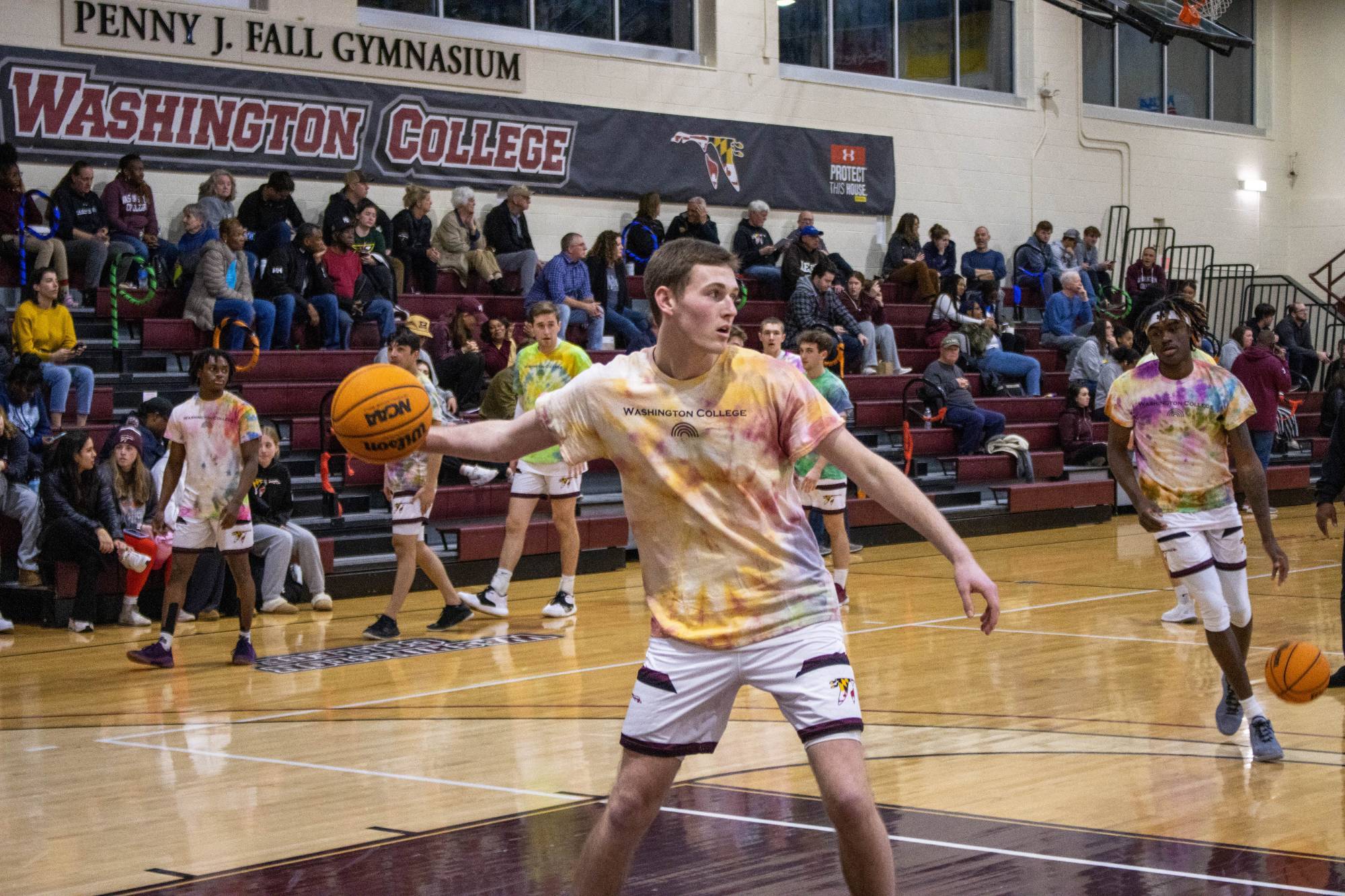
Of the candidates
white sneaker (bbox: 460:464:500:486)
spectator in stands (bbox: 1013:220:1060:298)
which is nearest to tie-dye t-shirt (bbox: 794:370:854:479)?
white sneaker (bbox: 460:464:500:486)

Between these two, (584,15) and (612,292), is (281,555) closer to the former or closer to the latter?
(612,292)

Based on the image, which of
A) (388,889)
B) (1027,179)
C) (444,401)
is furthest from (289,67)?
(388,889)

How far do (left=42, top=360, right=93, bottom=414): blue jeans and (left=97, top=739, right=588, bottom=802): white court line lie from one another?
18.5 feet

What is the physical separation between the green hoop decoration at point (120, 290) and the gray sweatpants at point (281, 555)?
321 centimetres

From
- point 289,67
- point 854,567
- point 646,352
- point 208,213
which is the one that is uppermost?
point 289,67

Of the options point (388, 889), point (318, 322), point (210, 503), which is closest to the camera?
point (388, 889)

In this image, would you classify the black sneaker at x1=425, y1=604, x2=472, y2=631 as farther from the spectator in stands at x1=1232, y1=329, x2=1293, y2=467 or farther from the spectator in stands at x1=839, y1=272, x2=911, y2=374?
the spectator in stands at x1=1232, y1=329, x2=1293, y2=467

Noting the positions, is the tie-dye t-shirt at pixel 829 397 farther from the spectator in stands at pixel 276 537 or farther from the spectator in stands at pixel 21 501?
the spectator in stands at pixel 21 501

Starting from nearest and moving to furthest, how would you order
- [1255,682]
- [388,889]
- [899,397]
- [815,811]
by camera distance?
1. [388,889]
2. [815,811]
3. [1255,682]
4. [899,397]

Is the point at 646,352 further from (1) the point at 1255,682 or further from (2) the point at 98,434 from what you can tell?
(2) the point at 98,434

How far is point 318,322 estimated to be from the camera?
48.9 ft

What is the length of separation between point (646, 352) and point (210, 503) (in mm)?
5756

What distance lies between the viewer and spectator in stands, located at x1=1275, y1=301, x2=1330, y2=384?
23406mm

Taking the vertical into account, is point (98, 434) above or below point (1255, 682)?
above
